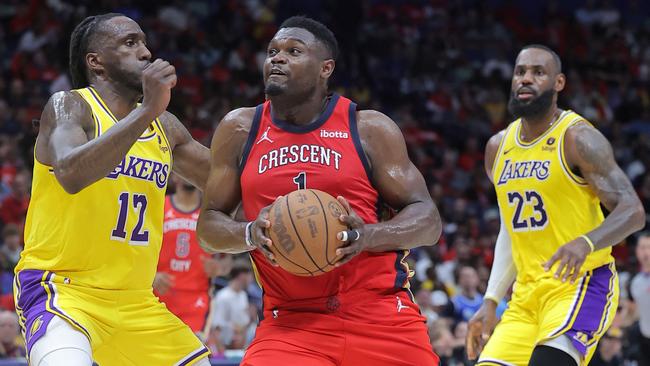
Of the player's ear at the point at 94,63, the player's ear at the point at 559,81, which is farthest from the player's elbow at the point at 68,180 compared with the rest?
the player's ear at the point at 559,81

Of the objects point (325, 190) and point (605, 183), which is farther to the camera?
point (605, 183)

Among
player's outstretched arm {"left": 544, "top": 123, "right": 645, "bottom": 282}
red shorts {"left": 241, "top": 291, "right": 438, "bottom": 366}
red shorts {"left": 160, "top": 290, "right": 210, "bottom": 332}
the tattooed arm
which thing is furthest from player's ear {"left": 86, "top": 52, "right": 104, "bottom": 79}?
red shorts {"left": 160, "top": 290, "right": 210, "bottom": 332}

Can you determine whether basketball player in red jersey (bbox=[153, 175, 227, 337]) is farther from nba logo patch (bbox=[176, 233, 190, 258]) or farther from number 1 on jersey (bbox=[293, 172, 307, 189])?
number 1 on jersey (bbox=[293, 172, 307, 189])

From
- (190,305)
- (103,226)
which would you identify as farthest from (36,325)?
(190,305)

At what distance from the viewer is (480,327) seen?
6.35m

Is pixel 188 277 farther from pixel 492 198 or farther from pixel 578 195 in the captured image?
pixel 492 198

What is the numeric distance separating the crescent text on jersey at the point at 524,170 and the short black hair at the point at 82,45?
2537 mm

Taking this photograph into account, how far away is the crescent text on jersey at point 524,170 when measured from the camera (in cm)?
617

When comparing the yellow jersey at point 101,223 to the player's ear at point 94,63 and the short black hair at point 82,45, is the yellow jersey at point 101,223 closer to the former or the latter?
the player's ear at point 94,63

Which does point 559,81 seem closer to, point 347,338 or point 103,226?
point 347,338

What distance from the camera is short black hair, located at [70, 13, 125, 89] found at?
535cm

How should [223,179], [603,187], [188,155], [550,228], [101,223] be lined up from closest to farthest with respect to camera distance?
[223,179] → [101,223] → [188,155] → [603,187] → [550,228]

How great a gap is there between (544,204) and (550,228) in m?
0.15

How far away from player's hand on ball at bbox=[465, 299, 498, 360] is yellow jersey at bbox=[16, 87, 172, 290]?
2203 mm
